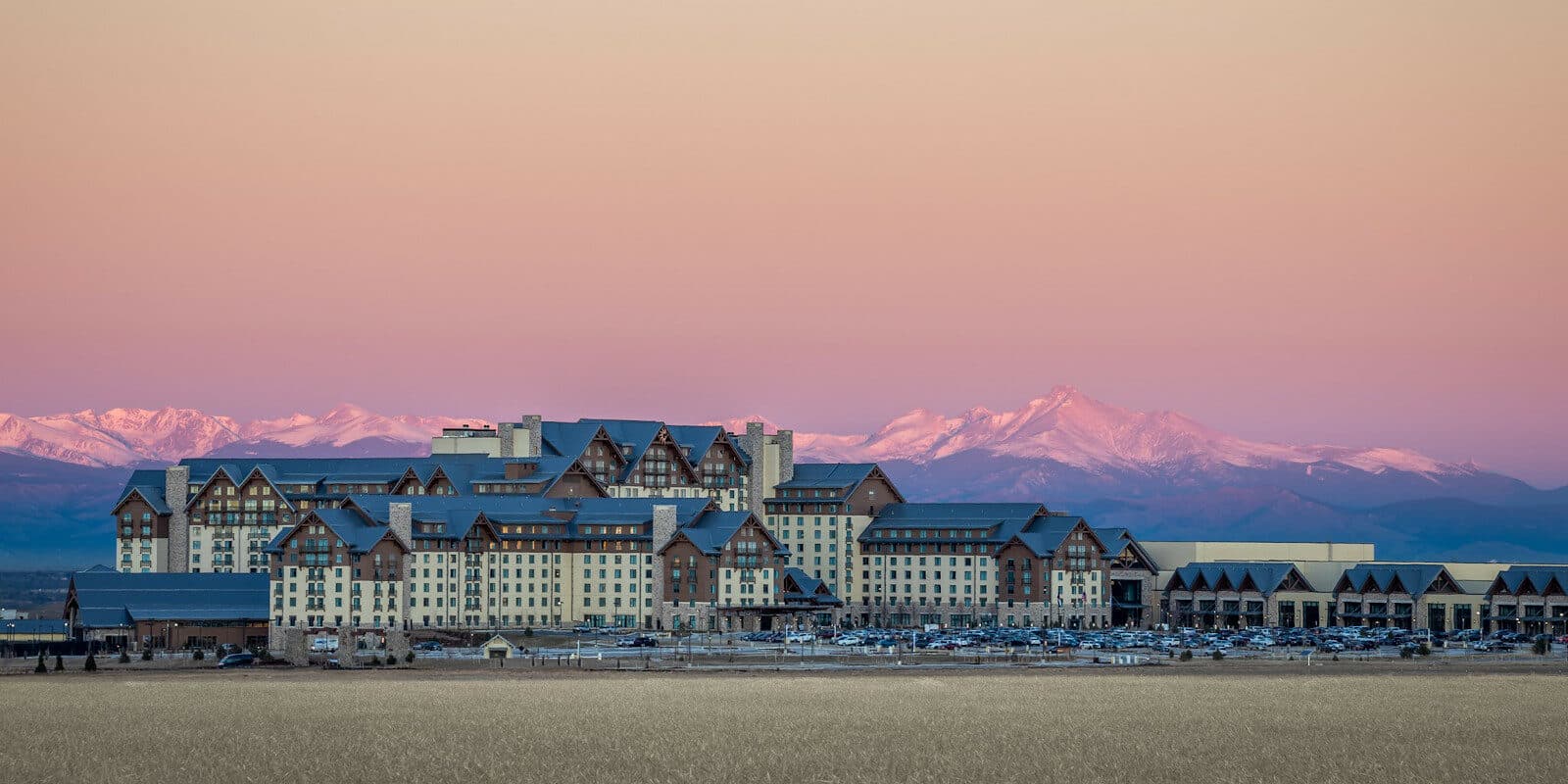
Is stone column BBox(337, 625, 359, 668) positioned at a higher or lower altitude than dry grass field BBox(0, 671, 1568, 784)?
higher

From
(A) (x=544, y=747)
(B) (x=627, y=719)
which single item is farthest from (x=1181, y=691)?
(A) (x=544, y=747)

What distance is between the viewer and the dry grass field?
330 ft

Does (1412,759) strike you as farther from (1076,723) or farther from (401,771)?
(401,771)

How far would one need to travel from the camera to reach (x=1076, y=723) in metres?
125

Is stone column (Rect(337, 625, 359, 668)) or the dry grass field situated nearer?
Answer: the dry grass field

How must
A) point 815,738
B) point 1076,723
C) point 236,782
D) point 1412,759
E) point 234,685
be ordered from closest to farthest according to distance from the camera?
1. point 236,782
2. point 1412,759
3. point 815,738
4. point 1076,723
5. point 234,685

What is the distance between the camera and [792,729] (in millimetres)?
121500

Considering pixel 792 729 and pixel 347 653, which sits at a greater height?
pixel 347 653

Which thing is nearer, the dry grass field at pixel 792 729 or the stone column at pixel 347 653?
the dry grass field at pixel 792 729

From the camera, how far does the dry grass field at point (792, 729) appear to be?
101 meters

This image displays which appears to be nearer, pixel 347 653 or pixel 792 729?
pixel 792 729

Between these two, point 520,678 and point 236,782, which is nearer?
point 236,782

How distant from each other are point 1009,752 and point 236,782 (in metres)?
33.3

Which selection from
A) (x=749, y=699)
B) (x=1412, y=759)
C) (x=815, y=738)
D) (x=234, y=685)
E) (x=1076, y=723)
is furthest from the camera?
(x=234, y=685)
